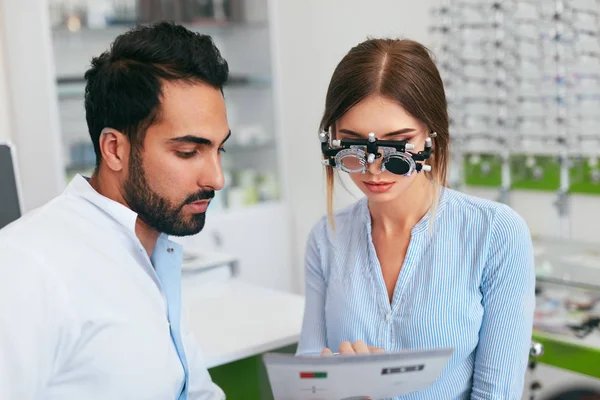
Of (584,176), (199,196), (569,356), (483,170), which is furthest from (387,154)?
(483,170)

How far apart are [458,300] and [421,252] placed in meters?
0.13

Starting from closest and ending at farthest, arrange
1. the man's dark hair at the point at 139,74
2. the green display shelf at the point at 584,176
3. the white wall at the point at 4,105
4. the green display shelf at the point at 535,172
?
the man's dark hair at the point at 139,74
the green display shelf at the point at 584,176
the green display shelf at the point at 535,172
the white wall at the point at 4,105

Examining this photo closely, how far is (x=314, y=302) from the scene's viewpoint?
64.7 inches

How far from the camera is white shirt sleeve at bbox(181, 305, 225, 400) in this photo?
162 centimetres

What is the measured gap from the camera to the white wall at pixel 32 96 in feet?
11.1

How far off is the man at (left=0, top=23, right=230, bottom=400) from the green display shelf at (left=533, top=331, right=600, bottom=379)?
1.39 meters

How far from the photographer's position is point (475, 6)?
3.21 m

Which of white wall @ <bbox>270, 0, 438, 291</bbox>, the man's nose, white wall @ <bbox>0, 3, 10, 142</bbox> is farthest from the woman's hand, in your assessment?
white wall @ <bbox>0, 3, 10, 142</bbox>

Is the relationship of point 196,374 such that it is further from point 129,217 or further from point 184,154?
point 184,154

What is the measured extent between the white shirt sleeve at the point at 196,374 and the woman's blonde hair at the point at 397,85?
563 millimetres

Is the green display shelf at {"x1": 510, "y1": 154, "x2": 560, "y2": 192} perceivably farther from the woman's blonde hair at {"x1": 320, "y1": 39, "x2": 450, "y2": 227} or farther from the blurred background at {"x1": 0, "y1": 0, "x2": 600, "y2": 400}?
the woman's blonde hair at {"x1": 320, "y1": 39, "x2": 450, "y2": 227}

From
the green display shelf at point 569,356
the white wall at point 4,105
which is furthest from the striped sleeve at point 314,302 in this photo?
the white wall at point 4,105

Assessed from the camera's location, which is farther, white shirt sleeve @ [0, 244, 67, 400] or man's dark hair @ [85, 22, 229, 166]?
man's dark hair @ [85, 22, 229, 166]

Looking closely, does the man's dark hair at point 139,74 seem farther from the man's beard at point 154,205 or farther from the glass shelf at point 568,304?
the glass shelf at point 568,304
